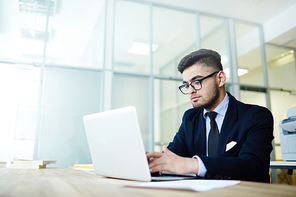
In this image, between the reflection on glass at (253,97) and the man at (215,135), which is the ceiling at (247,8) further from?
the man at (215,135)

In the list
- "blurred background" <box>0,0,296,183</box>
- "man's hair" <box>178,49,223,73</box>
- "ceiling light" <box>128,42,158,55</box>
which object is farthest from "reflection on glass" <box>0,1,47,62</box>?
"man's hair" <box>178,49,223,73</box>

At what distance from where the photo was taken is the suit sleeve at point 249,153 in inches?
32.6

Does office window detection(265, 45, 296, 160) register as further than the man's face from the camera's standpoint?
Yes

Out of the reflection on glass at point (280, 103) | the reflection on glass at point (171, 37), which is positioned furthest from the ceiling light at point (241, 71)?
the reflection on glass at point (171, 37)

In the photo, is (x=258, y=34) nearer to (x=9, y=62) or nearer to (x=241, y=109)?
(x=241, y=109)

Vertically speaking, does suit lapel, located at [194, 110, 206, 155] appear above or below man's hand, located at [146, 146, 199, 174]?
above

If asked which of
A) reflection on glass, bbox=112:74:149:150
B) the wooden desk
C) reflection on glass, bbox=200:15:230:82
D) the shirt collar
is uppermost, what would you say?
reflection on glass, bbox=200:15:230:82

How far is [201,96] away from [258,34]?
4110 millimetres

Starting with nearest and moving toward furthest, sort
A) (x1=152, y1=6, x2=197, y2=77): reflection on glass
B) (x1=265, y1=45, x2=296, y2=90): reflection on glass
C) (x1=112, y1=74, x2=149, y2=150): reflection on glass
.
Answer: (x1=112, y1=74, x2=149, y2=150): reflection on glass < (x1=152, y1=6, x2=197, y2=77): reflection on glass < (x1=265, y1=45, x2=296, y2=90): reflection on glass

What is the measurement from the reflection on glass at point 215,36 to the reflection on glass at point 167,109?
1.04m

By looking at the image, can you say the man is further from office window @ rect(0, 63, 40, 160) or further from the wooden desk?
office window @ rect(0, 63, 40, 160)

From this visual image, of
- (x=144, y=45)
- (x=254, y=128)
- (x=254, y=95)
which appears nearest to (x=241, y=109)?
(x=254, y=128)

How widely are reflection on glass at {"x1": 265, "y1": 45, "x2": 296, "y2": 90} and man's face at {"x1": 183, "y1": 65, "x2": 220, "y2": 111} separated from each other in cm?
374

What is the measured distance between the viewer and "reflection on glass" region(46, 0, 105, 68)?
11.7 ft
